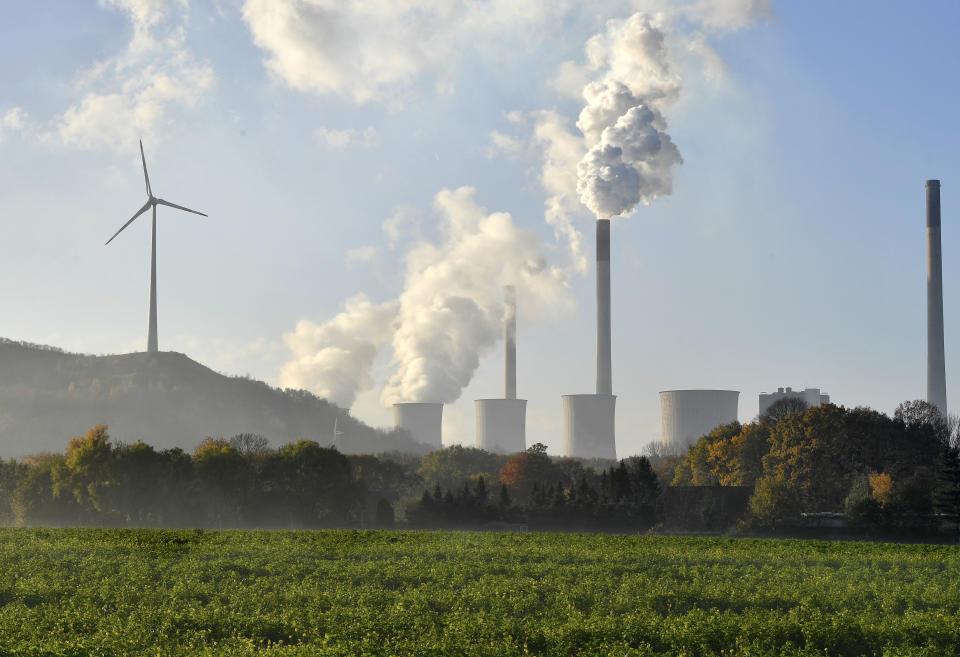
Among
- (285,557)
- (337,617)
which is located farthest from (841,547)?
(337,617)

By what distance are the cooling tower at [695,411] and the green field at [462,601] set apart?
116m

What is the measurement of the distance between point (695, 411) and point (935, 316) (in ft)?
159

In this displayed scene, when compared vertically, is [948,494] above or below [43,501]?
above

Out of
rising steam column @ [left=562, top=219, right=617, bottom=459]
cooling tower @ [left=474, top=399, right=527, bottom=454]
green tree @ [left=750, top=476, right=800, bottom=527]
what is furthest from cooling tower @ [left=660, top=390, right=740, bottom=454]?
green tree @ [left=750, top=476, right=800, bottom=527]

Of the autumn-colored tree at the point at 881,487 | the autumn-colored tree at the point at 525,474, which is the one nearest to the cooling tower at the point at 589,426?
the autumn-colored tree at the point at 525,474

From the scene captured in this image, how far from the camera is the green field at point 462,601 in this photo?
2784cm

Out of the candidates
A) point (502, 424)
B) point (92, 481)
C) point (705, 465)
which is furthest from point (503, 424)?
point (92, 481)

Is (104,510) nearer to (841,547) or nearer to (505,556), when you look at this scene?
(505,556)

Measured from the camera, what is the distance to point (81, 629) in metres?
30.0

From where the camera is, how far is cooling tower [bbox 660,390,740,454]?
16938cm

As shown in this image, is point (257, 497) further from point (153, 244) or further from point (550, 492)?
point (153, 244)

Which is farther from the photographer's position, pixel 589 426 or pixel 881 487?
pixel 589 426

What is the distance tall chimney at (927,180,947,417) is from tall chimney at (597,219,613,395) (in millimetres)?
58601

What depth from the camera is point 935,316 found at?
177 metres
